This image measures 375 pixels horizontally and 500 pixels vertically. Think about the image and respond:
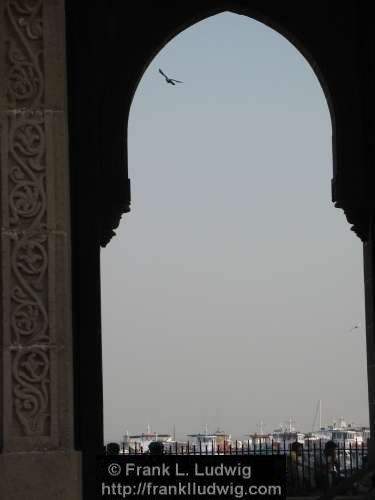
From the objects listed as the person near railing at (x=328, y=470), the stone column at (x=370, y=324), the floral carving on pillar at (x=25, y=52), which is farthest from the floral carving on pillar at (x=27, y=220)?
the person near railing at (x=328, y=470)

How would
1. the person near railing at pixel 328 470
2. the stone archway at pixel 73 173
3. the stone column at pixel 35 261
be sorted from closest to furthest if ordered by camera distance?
the stone column at pixel 35 261 < the stone archway at pixel 73 173 < the person near railing at pixel 328 470

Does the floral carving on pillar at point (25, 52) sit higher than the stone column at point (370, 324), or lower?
higher

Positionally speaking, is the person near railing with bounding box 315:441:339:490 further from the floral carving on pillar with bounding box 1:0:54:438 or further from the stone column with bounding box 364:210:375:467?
the floral carving on pillar with bounding box 1:0:54:438

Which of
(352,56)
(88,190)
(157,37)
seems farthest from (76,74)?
(352,56)

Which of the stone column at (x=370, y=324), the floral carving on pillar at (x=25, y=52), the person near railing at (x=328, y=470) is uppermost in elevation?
the floral carving on pillar at (x=25, y=52)

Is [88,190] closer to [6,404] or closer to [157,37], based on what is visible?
[157,37]

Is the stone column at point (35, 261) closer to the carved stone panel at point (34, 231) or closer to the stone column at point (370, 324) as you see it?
the carved stone panel at point (34, 231)

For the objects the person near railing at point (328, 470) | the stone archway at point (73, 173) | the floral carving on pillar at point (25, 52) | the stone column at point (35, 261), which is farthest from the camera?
the person near railing at point (328, 470)

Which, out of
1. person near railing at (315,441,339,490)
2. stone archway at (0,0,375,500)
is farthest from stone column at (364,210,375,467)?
person near railing at (315,441,339,490)
